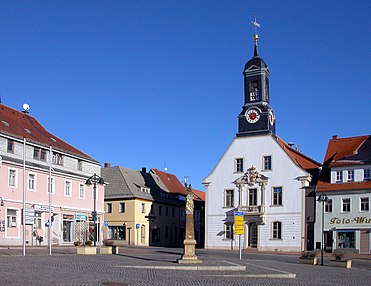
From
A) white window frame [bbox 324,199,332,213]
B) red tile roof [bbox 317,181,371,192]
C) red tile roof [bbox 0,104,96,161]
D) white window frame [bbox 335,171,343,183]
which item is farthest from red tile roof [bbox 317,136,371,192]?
red tile roof [bbox 0,104,96,161]

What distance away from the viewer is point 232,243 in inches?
2467

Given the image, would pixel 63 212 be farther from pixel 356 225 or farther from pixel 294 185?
pixel 356 225

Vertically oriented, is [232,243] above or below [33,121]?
below

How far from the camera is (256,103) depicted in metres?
64.4

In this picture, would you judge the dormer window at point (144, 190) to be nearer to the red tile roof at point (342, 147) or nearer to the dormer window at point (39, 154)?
the dormer window at point (39, 154)

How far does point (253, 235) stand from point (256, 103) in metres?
14.2

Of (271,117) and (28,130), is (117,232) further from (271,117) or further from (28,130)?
(271,117)

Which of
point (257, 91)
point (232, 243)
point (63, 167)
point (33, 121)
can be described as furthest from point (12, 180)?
point (257, 91)

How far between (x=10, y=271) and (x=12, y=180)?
95.4 feet

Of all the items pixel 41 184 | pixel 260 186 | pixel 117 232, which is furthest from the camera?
pixel 117 232

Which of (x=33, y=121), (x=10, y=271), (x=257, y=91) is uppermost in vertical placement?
(x=257, y=91)

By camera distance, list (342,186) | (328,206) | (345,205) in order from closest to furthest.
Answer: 1. (345,205)
2. (342,186)
3. (328,206)

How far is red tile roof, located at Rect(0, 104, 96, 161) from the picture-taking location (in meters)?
51.2

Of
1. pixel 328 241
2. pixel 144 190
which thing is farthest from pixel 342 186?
pixel 144 190
